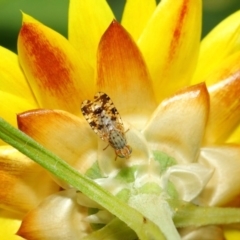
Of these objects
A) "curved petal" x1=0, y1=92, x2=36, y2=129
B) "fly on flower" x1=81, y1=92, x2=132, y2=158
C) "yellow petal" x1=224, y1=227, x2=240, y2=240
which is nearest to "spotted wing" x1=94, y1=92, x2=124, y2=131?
"fly on flower" x1=81, y1=92, x2=132, y2=158

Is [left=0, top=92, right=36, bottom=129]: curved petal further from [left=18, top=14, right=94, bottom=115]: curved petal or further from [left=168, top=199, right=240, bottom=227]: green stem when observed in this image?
[left=168, top=199, right=240, bottom=227]: green stem

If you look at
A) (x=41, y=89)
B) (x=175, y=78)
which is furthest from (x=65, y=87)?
(x=175, y=78)

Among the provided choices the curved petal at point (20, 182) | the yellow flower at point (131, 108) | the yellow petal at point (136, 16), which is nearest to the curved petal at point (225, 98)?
the yellow flower at point (131, 108)

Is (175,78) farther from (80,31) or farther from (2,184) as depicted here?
(2,184)

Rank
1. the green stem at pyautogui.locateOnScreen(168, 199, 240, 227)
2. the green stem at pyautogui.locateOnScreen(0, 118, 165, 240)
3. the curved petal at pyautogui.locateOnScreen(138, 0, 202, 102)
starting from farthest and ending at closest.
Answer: the curved petal at pyautogui.locateOnScreen(138, 0, 202, 102)
the green stem at pyautogui.locateOnScreen(168, 199, 240, 227)
the green stem at pyautogui.locateOnScreen(0, 118, 165, 240)

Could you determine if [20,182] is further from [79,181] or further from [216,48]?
[216,48]

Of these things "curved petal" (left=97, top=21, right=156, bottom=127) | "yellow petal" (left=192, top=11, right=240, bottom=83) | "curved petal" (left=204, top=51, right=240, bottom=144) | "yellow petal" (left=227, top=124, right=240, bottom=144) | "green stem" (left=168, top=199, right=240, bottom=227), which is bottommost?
"green stem" (left=168, top=199, right=240, bottom=227)

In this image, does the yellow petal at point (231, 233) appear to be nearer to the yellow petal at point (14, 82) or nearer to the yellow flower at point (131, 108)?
the yellow flower at point (131, 108)
